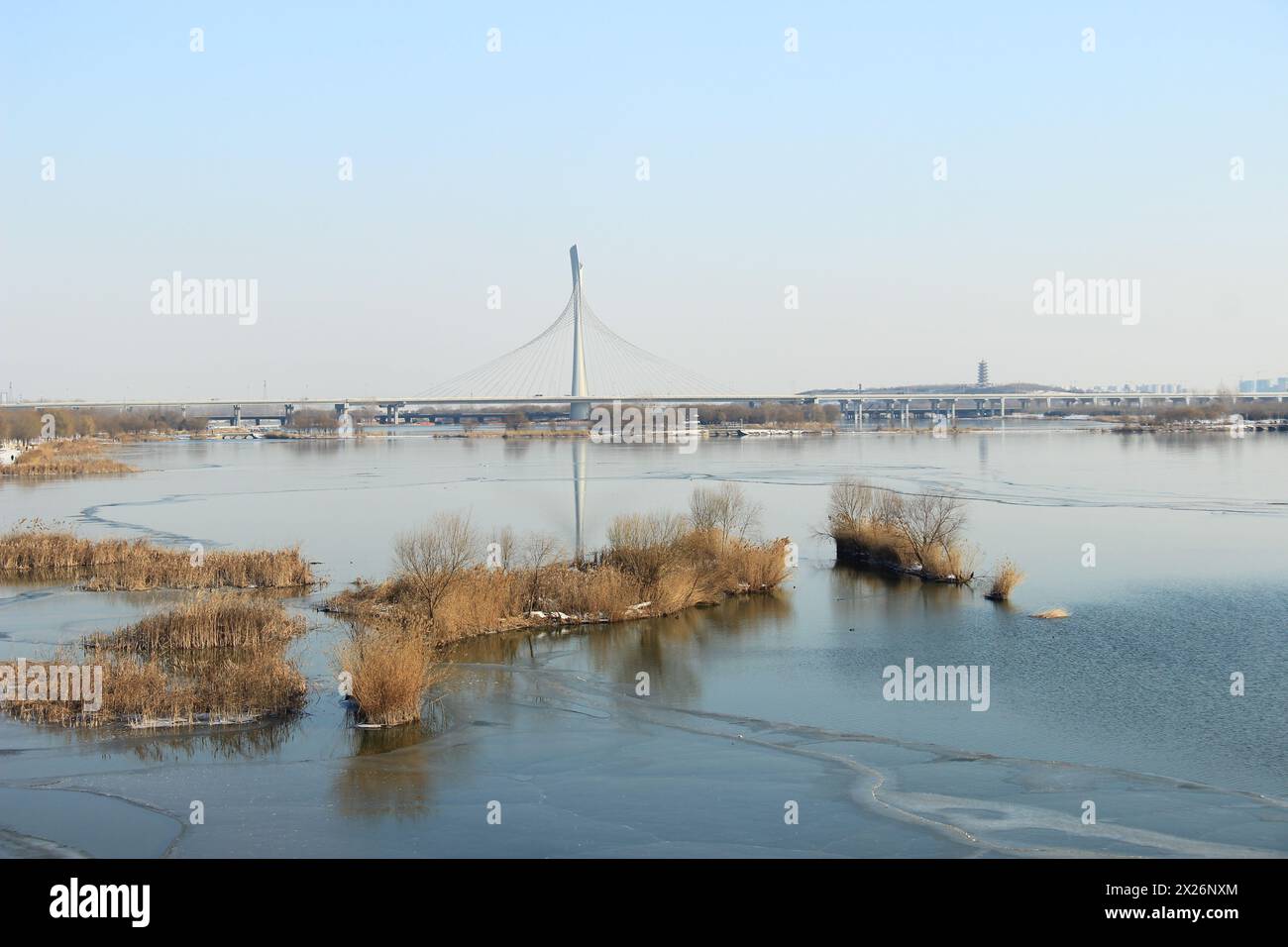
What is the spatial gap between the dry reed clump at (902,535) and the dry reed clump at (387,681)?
378 inches

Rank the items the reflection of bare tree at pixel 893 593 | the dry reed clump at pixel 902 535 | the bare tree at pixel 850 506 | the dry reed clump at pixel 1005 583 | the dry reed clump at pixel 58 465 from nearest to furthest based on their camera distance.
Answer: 1. the reflection of bare tree at pixel 893 593
2. the dry reed clump at pixel 1005 583
3. the dry reed clump at pixel 902 535
4. the bare tree at pixel 850 506
5. the dry reed clump at pixel 58 465

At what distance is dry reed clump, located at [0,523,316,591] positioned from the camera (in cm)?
1712

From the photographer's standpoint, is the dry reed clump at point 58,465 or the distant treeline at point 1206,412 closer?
the dry reed clump at point 58,465

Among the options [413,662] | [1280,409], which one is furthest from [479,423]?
[413,662]

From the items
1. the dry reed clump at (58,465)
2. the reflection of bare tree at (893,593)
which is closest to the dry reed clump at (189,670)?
the reflection of bare tree at (893,593)

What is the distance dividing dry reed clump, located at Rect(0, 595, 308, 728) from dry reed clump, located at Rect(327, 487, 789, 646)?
140 cm

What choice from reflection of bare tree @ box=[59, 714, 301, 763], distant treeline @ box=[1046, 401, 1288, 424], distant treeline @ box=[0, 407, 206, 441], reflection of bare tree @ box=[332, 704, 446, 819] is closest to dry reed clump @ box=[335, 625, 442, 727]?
reflection of bare tree @ box=[332, 704, 446, 819]

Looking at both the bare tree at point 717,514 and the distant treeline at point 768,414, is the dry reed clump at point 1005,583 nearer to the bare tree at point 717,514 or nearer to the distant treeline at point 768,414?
the bare tree at point 717,514

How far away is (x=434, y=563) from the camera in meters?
14.7

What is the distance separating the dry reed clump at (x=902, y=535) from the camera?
59.5ft

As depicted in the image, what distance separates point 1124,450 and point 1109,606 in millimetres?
37033

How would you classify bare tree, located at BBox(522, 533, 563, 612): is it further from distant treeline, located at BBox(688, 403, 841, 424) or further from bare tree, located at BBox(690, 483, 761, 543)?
distant treeline, located at BBox(688, 403, 841, 424)

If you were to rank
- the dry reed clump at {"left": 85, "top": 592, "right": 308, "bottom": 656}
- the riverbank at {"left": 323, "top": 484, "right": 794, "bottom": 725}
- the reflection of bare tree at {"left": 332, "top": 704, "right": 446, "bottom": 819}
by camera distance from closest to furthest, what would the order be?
the reflection of bare tree at {"left": 332, "top": 704, "right": 446, "bottom": 819} → the dry reed clump at {"left": 85, "top": 592, "right": 308, "bottom": 656} → the riverbank at {"left": 323, "top": 484, "right": 794, "bottom": 725}

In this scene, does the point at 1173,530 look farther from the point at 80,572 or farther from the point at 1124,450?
the point at 1124,450
